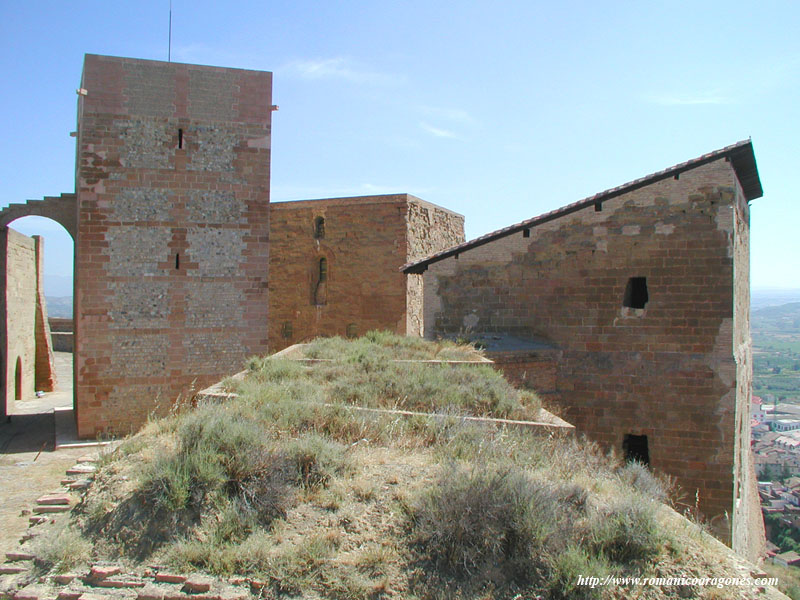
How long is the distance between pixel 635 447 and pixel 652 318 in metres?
2.36

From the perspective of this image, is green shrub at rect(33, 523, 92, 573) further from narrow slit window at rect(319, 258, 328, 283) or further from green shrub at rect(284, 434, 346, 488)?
narrow slit window at rect(319, 258, 328, 283)

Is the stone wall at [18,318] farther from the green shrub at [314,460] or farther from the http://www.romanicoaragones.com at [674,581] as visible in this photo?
the http://www.romanicoaragones.com at [674,581]

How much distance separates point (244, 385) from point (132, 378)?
649 centimetres

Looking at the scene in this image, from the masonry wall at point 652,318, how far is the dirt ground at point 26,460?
7716mm

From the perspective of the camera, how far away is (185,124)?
12.8 meters

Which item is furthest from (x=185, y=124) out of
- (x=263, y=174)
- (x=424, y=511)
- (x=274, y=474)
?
(x=424, y=511)

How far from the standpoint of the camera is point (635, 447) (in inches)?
428

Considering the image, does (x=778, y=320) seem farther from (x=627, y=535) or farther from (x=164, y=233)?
(x=627, y=535)

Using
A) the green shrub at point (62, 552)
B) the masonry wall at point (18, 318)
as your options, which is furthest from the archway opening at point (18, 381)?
the green shrub at point (62, 552)

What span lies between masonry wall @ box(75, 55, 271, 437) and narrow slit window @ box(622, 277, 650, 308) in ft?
24.6

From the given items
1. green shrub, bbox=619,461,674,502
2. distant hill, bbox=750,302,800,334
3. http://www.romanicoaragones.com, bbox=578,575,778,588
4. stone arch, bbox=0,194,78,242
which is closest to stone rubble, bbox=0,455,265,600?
http://www.romanicoaragones.com, bbox=578,575,778,588

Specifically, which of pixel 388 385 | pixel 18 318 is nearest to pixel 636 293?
pixel 388 385

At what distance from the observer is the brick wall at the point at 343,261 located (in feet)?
55.0

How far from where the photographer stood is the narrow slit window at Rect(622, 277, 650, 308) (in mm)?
11031
